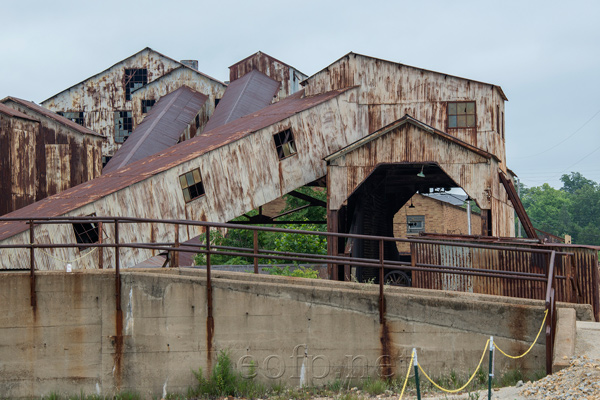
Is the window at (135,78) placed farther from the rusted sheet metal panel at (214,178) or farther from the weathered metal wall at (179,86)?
the rusted sheet metal panel at (214,178)

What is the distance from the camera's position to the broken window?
21.3 metres

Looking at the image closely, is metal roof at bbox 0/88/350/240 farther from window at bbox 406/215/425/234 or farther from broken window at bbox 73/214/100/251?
window at bbox 406/215/425/234

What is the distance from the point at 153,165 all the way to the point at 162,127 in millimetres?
17493

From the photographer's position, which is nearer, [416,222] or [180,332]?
[180,332]

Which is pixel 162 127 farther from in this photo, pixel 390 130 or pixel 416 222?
pixel 416 222

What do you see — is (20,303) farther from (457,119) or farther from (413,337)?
(457,119)

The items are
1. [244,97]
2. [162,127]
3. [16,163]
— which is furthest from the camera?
[162,127]

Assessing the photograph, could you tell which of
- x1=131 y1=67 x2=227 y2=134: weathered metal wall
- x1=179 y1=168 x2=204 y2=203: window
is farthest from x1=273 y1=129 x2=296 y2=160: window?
x1=131 y1=67 x2=227 y2=134: weathered metal wall

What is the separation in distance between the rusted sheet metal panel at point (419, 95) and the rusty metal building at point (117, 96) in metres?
23.5

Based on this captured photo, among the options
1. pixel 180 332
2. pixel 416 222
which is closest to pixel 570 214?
pixel 416 222

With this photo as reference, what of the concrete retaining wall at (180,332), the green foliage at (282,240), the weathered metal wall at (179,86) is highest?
the weathered metal wall at (179,86)

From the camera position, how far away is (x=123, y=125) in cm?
4938

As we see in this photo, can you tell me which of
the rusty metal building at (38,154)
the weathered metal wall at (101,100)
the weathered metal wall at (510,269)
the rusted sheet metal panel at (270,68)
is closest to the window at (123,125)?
the weathered metal wall at (101,100)

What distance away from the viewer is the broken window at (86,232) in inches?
839
